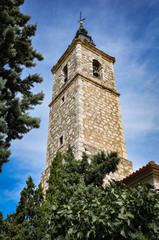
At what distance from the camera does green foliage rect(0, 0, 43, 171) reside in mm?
5594

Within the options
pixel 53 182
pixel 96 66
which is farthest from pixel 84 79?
pixel 53 182

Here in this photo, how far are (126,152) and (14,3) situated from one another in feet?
21.9

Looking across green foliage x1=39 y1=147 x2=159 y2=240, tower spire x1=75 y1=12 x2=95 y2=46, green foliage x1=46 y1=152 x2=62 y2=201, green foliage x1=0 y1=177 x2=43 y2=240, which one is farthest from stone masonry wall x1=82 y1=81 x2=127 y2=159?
tower spire x1=75 y1=12 x2=95 y2=46

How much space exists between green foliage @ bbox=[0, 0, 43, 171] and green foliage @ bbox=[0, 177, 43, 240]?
101 centimetres

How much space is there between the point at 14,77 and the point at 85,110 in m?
3.59

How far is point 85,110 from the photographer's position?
29.3 ft

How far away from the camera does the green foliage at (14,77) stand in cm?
559

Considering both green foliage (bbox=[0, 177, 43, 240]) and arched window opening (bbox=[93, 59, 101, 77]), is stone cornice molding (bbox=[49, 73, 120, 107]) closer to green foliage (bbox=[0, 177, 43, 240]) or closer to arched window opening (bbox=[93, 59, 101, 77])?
arched window opening (bbox=[93, 59, 101, 77])

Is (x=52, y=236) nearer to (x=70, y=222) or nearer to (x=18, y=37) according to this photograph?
(x=70, y=222)

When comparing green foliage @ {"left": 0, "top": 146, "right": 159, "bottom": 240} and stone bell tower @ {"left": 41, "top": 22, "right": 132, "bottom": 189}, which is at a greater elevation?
stone bell tower @ {"left": 41, "top": 22, "right": 132, "bottom": 189}

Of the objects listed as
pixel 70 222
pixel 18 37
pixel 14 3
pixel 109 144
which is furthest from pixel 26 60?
pixel 70 222

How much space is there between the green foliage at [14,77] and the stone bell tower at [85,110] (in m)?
2.03

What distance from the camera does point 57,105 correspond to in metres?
10.9

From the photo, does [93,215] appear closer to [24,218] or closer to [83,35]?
[24,218]
